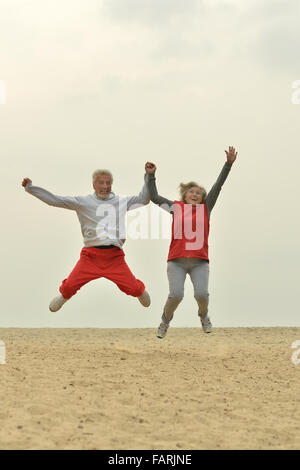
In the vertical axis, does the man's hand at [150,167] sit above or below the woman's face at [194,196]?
above

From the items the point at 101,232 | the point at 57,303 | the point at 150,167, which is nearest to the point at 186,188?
the point at 150,167

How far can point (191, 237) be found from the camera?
9117 millimetres

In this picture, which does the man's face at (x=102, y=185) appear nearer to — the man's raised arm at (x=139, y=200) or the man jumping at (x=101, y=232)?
the man jumping at (x=101, y=232)

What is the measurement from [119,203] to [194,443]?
3.74 m

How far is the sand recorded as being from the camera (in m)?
7.03

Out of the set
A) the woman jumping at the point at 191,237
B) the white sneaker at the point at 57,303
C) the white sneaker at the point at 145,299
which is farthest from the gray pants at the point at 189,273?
the white sneaker at the point at 57,303

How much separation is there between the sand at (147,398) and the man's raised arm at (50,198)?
242cm

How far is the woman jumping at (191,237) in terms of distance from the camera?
9.10 meters

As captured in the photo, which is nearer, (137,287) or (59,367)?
(137,287)

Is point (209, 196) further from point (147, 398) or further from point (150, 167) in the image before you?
point (147, 398)

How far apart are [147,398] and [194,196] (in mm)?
2854
